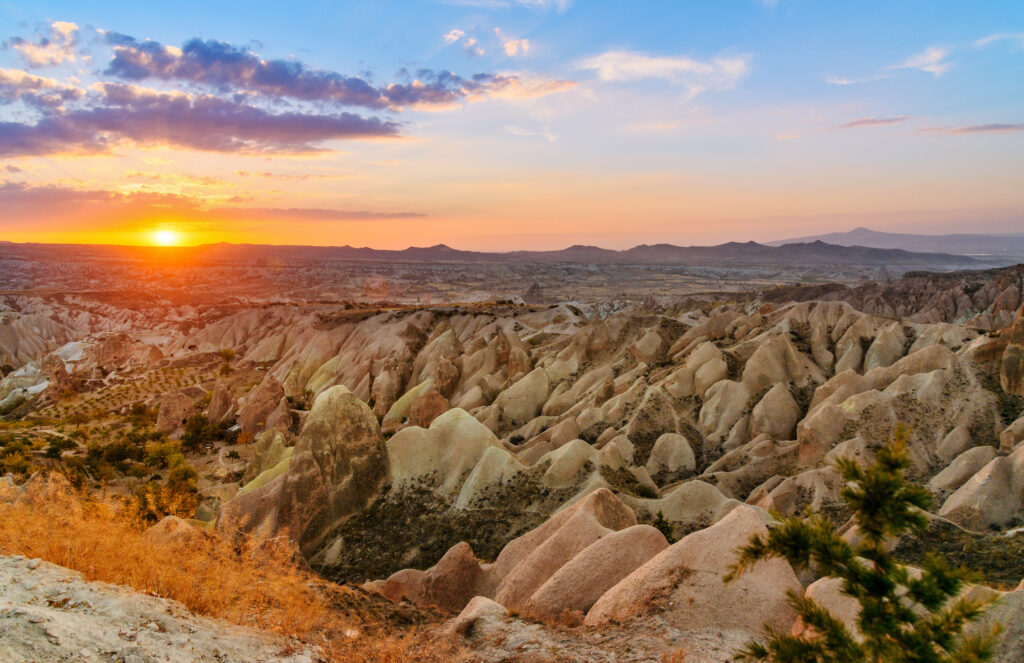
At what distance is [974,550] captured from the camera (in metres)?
18.5

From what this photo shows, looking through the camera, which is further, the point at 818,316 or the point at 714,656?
the point at 818,316

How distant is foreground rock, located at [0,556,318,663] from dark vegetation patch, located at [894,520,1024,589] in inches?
755

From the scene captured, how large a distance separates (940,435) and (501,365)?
3369 centimetres

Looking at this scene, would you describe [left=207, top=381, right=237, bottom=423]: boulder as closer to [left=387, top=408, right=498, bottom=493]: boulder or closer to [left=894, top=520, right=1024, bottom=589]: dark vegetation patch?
[left=387, top=408, right=498, bottom=493]: boulder

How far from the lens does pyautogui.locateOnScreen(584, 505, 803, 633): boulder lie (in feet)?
43.2

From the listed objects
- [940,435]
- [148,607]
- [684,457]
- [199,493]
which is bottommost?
[199,493]

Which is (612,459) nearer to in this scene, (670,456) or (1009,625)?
(670,456)

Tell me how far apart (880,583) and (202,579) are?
12335 mm

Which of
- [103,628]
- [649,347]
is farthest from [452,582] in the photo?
[649,347]

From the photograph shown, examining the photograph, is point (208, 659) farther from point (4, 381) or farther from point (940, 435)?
point (4, 381)

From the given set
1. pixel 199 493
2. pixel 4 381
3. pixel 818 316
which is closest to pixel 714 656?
pixel 199 493

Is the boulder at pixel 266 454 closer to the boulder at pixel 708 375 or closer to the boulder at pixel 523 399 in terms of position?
the boulder at pixel 523 399

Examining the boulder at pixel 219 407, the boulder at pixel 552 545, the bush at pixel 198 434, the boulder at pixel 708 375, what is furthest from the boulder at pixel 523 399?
the boulder at pixel 219 407

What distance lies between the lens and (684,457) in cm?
3303
